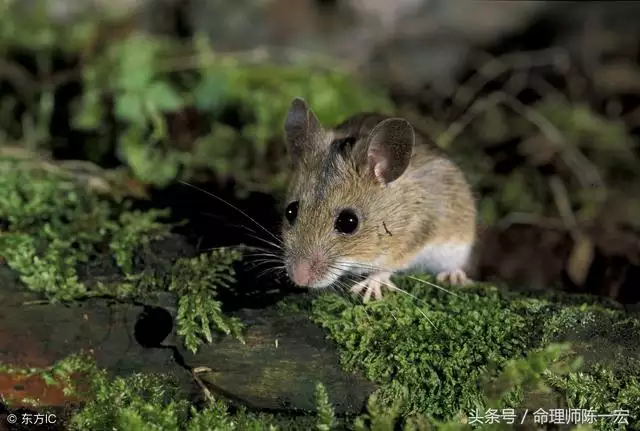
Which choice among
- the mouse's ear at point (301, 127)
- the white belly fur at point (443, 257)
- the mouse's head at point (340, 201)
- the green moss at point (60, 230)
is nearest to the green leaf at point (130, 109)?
the green moss at point (60, 230)

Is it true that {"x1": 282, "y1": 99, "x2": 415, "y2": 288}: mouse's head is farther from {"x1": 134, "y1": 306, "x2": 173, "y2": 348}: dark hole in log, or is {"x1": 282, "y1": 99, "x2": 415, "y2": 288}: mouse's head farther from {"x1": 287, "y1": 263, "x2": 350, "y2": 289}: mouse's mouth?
{"x1": 134, "y1": 306, "x2": 173, "y2": 348}: dark hole in log

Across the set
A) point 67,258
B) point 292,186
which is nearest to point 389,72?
point 292,186

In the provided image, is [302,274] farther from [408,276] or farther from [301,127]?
[301,127]

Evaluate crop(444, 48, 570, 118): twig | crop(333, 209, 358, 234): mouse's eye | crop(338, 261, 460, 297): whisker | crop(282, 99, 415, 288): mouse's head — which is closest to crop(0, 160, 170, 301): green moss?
crop(282, 99, 415, 288): mouse's head

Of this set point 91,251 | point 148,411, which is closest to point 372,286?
point 148,411

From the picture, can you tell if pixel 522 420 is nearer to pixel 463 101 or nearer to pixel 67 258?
pixel 67 258

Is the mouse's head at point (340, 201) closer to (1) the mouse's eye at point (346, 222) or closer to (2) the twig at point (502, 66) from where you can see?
(1) the mouse's eye at point (346, 222)

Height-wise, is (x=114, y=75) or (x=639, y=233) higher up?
(x=114, y=75)
